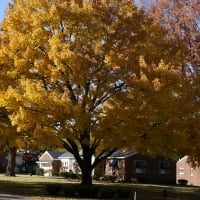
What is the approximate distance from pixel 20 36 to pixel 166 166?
4935 cm

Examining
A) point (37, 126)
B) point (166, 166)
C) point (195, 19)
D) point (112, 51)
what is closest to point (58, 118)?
point (37, 126)

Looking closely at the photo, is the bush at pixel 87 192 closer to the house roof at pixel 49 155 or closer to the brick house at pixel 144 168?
the brick house at pixel 144 168

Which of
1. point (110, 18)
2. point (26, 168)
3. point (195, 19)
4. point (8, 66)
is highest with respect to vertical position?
point (195, 19)

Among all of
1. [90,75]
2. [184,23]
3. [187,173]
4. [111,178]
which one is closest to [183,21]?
[184,23]

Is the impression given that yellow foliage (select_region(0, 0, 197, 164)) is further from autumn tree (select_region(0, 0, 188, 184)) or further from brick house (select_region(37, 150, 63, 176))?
brick house (select_region(37, 150, 63, 176))

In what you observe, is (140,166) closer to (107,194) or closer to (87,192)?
(87,192)

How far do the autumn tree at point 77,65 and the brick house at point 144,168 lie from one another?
4256 centimetres

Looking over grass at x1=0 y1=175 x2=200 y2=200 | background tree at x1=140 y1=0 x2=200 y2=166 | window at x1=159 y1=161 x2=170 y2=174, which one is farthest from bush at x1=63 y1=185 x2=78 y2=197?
window at x1=159 y1=161 x2=170 y2=174

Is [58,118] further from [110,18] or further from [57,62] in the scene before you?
[110,18]

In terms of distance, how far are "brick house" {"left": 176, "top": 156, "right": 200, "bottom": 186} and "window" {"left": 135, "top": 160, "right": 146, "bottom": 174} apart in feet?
21.4

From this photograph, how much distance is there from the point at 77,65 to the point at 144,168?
48.1 meters

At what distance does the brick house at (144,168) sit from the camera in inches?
2911

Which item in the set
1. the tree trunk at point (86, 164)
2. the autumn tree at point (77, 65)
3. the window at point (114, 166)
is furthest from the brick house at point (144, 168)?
the autumn tree at point (77, 65)

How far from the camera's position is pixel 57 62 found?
29109 mm
